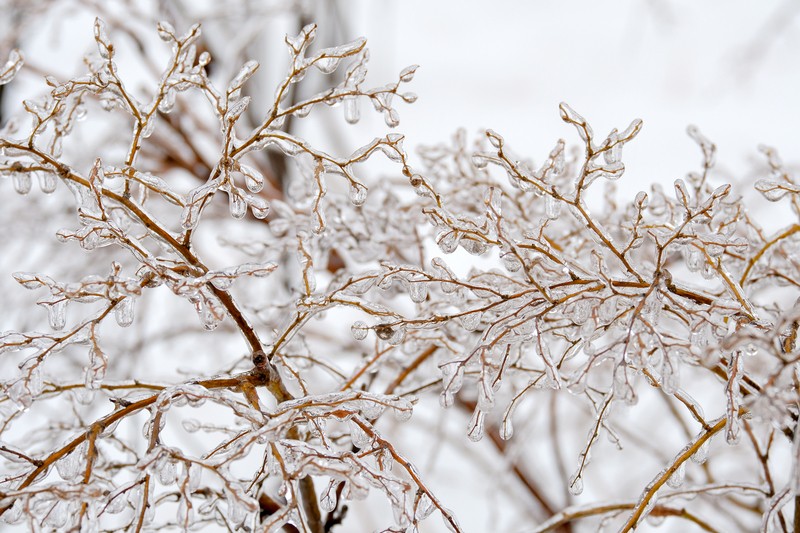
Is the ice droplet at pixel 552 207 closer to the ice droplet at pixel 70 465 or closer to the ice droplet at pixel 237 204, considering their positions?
the ice droplet at pixel 237 204

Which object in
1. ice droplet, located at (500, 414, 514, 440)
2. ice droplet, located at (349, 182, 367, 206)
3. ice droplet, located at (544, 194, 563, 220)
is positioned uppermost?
ice droplet, located at (349, 182, 367, 206)

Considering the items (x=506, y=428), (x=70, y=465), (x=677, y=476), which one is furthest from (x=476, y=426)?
(x=70, y=465)

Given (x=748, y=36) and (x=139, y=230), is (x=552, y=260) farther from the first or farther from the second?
(x=748, y=36)

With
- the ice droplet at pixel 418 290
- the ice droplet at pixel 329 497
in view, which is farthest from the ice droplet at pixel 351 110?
the ice droplet at pixel 329 497

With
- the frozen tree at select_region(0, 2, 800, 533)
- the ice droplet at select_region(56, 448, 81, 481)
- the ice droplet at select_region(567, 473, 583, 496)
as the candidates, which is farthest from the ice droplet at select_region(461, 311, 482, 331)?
the ice droplet at select_region(56, 448, 81, 481)

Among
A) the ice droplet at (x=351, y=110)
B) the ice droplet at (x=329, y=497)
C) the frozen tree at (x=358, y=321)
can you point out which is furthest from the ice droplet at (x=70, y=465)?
the ice droplet at (x=351, y=110)

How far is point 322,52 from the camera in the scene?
16.6 inches

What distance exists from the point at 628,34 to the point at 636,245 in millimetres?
2560

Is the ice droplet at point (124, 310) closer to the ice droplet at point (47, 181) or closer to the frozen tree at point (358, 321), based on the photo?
the frozen tree at point (358, 321)

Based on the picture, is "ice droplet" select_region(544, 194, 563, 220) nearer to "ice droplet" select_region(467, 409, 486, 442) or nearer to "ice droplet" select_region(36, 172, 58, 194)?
"ice droplet" select_region(467, 409, 486, 442)

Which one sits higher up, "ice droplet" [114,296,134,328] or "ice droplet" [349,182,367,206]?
"ice droplet" [349,182,367,206]

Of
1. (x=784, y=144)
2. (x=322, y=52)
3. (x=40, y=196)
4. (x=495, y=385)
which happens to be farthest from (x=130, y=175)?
(x=784, y=144)

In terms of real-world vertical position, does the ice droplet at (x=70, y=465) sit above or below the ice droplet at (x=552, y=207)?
above

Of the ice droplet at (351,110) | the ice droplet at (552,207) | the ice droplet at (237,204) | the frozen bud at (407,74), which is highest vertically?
the ice droplet at (351,110)
